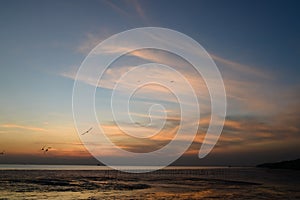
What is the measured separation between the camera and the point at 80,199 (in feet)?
124

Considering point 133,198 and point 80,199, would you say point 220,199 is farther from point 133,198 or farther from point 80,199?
point 80,199

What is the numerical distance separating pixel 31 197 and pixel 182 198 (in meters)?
18.0

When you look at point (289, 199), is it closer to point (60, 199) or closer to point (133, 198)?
point (133, 198)

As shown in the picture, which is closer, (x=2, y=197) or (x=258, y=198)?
(x=2, y=197)

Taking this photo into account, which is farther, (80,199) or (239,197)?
(239,197)

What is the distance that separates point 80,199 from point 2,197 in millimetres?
8929

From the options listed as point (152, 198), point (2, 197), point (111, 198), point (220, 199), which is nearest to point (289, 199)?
point (220, 199)

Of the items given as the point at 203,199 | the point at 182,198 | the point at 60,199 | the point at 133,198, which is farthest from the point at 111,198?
the point at 203,199

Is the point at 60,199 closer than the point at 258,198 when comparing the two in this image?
Yes

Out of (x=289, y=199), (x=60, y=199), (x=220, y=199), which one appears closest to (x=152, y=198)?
(x=220, y=199)

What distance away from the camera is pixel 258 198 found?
132 ft

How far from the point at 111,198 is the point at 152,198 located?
16.1 ft

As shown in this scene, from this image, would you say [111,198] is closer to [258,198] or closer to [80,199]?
Answer: [80,199]

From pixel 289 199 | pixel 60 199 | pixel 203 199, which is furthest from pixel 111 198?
pixel 289 199
